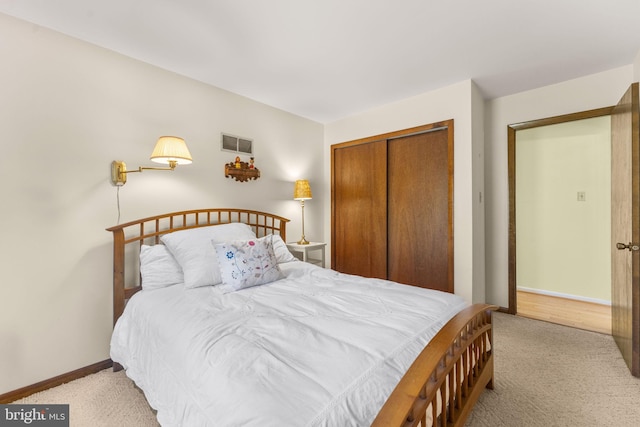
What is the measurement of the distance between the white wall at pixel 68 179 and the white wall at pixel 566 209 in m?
4.46

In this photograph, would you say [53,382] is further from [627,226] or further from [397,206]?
[627,226]

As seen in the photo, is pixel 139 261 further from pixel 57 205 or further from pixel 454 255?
pixel 454 255

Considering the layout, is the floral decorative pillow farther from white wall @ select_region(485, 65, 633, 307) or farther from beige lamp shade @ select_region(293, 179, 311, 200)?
white wall @ select_region(485, 65, 633, 307)

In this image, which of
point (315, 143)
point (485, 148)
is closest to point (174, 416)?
point (315, 143)

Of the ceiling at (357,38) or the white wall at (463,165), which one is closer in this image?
the ceiling at (357,38)

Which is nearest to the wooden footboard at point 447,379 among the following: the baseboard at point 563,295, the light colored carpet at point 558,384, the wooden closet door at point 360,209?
the light colored carpet at point 558,384

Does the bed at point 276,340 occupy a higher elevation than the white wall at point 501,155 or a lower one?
lower

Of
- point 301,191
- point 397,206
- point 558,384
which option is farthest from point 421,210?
point 558,384

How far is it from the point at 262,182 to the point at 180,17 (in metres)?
1.74

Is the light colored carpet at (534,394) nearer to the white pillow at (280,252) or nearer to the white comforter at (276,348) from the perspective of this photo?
the white comforter at (276,348)

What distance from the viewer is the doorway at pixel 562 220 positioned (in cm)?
346

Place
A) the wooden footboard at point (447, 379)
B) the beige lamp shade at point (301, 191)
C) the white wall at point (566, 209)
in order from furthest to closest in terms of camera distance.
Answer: the white wall at point (566, 209), the beige lamp shade at point (301, 191), the wooden footboard at point (447, 379)

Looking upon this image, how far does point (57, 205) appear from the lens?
1.97 m

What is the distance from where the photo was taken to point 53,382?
1925mm
